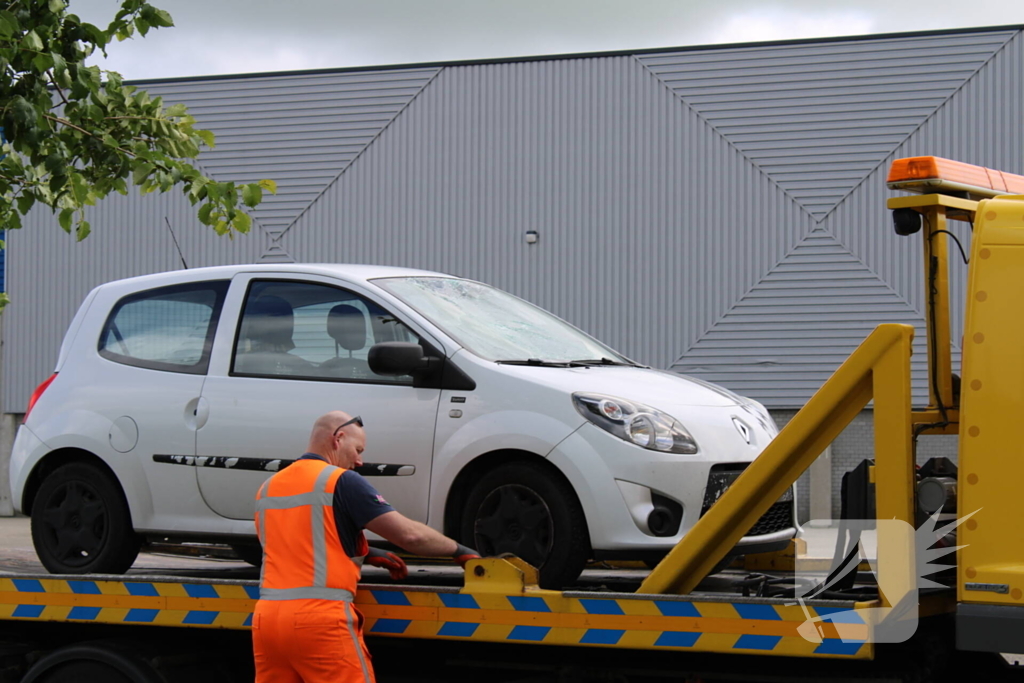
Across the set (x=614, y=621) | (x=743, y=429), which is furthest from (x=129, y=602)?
(x=743, y=429)

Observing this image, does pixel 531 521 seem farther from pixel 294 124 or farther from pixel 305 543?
pixel 294 124

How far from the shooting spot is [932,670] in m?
3.96

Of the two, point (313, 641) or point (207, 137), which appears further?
point (207, 137)

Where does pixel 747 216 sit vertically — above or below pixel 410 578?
above

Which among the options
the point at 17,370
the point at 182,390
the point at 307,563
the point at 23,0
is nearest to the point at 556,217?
the point at 17,370

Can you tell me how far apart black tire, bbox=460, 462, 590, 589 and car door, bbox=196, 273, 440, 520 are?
28cm

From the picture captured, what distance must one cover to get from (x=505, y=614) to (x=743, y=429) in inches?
56.9

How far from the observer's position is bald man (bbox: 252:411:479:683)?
398cm

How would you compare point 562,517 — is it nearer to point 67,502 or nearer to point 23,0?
point 67,502

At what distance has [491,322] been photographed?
5.45m

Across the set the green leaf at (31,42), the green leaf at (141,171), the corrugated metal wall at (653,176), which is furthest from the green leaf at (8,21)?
the corrugated metal wall at (653,176)

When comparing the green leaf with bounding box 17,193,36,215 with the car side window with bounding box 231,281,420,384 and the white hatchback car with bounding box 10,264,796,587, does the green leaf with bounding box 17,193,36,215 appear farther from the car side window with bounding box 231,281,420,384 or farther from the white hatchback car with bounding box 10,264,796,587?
the car side window with bounding box 231,281,420,384

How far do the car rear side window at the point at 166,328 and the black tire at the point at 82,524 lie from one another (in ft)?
1.94

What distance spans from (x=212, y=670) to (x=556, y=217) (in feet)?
52.1
